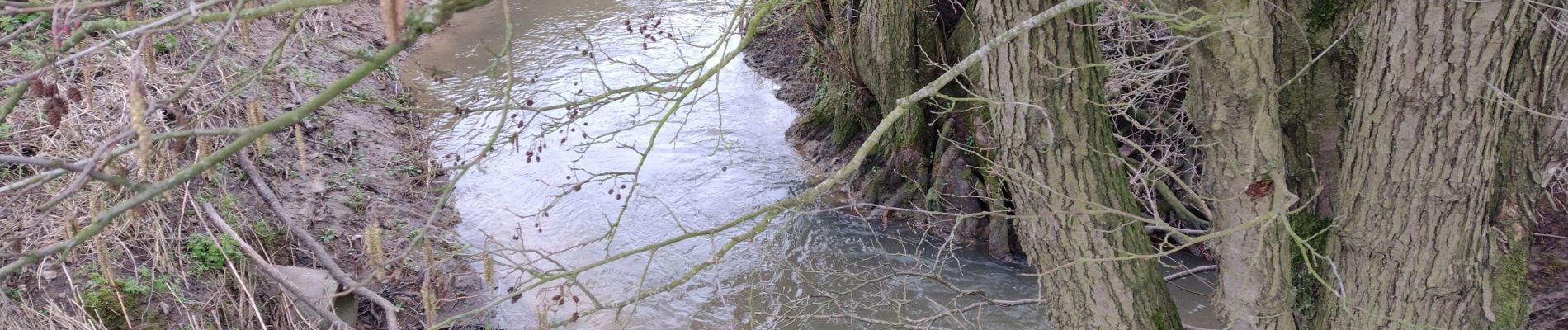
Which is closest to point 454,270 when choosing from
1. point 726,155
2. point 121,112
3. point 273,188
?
point 273,188

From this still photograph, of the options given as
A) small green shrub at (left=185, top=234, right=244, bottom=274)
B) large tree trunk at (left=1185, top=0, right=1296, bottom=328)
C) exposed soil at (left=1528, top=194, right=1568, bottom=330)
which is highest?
large tree trunk at (left=1185, top=0, right=1296, bottom=328)

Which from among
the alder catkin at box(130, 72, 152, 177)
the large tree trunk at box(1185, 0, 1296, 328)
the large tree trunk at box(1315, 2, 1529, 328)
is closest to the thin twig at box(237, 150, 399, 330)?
the alder catkin at box(130, 72, 152, 177)

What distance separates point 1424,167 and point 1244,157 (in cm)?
52

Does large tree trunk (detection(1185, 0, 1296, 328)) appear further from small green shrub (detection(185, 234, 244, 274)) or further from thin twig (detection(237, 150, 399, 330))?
small green shrub (detection(185, 234, 244, 274))

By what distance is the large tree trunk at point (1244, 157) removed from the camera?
3.17m

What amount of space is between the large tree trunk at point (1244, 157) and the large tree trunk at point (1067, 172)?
1.05 ft

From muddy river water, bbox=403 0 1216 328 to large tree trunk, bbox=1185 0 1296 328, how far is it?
4.34 feet

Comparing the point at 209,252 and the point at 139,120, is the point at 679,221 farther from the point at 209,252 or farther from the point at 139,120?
the point at 139,120

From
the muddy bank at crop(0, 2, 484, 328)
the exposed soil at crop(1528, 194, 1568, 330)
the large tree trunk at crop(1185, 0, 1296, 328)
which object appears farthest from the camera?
the exposed soil at crop(1528, 194, 1568, 330)

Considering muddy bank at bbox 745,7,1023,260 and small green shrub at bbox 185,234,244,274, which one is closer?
small green shrub at bbox 185,234,244,274

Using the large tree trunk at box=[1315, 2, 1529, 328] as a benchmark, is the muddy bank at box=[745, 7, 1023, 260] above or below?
below

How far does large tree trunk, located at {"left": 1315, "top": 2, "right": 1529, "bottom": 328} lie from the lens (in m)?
2.93

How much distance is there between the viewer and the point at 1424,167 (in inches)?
123

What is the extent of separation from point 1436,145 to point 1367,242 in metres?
0.43
